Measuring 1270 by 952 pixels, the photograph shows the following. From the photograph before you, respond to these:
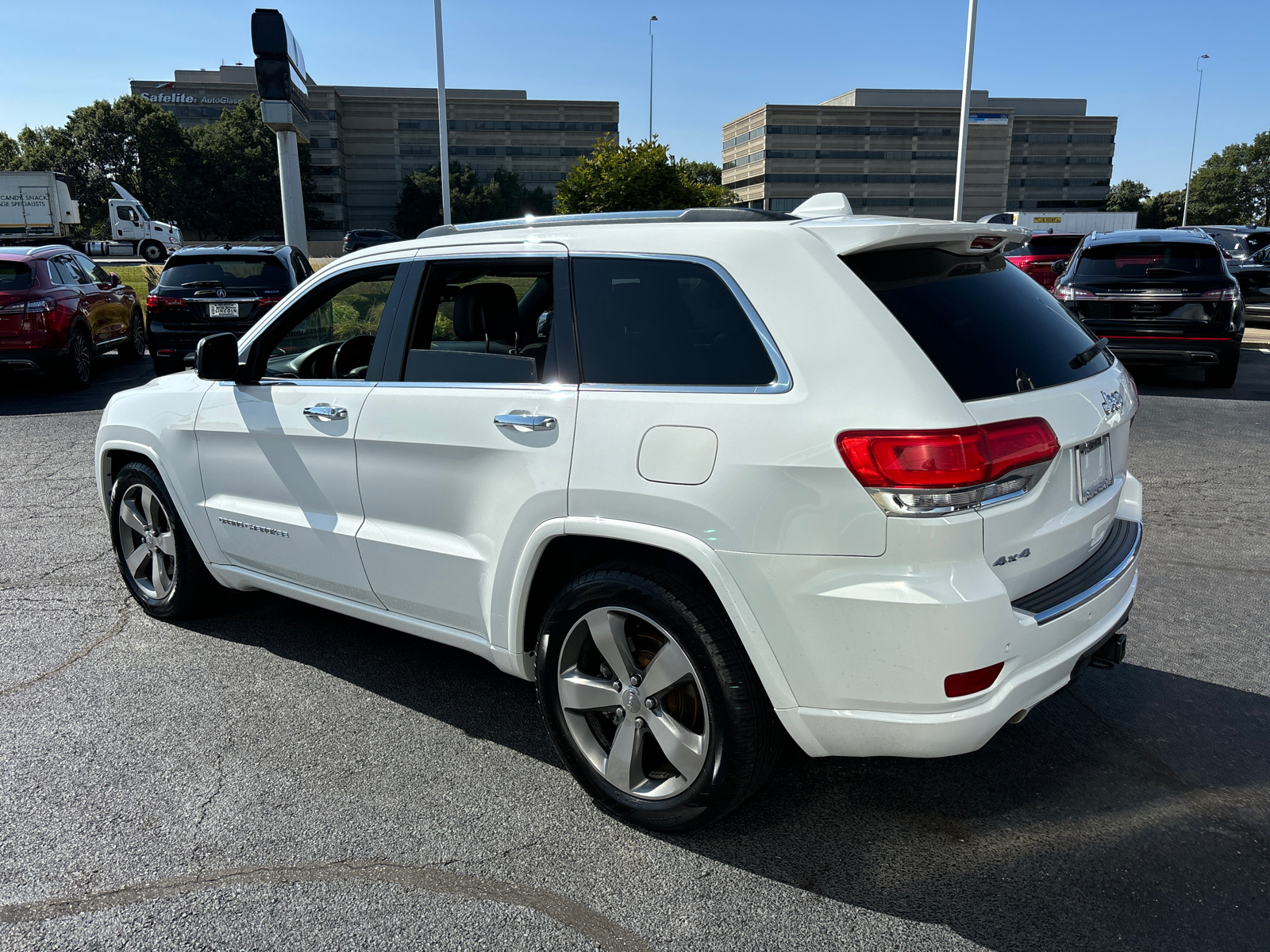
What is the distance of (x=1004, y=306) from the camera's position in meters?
2.77

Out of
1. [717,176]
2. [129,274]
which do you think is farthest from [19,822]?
[717,176]

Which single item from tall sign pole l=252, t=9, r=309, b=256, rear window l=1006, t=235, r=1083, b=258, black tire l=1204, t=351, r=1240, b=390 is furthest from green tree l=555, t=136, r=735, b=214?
black tire l=1204, t=351, r=1240, b=390

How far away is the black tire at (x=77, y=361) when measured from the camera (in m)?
12.0

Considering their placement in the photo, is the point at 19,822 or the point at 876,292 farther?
the point at 19,822

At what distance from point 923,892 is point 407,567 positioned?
1908 millimetres

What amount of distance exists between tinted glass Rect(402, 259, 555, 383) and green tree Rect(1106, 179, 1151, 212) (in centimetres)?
13699

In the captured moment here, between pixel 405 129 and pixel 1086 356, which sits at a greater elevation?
pixel 405 129

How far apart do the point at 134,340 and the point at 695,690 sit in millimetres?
15003

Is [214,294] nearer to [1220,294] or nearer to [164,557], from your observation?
[164,557]

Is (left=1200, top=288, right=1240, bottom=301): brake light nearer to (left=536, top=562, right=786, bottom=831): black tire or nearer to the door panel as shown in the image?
(left=536, top=562, right=786, bottom=831): black tire

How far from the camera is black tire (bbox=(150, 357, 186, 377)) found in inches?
477

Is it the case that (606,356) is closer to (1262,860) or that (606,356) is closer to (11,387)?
(1262,860)

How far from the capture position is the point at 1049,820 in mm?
2822

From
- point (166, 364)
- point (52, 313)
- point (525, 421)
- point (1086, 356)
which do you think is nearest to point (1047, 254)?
point (166, 364)
